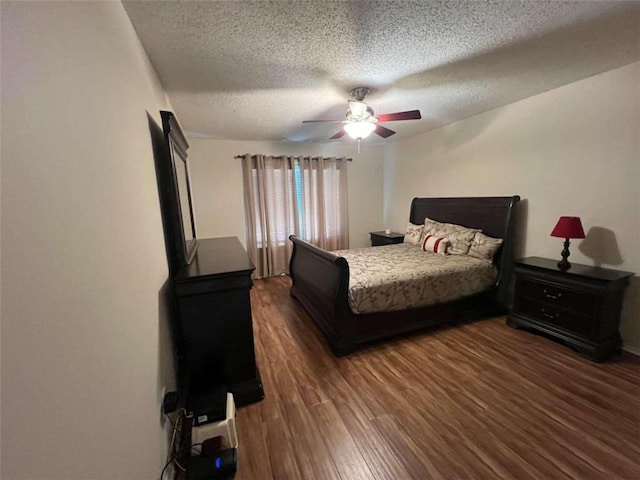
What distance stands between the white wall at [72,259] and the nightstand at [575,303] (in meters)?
3.20

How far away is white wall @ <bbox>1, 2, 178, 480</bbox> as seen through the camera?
1.53ft

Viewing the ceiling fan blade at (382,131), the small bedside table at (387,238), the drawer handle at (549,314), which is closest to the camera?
the drawer handle at (549,314)

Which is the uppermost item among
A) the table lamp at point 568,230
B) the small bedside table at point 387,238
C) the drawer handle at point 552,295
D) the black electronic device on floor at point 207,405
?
the table lamp at point 568,230

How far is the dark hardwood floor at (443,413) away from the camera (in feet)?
4.64

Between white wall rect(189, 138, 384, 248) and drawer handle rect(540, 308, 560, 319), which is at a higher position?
white wall rect(189, 138, 384, 248)

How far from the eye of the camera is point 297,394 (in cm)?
195

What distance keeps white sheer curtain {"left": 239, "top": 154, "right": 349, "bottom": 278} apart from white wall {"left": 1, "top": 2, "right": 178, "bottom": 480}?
10.7 feet

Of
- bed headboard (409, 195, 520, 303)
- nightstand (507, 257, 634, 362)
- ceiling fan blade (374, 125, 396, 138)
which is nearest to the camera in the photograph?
nightstand (507, 257, 634, 362)

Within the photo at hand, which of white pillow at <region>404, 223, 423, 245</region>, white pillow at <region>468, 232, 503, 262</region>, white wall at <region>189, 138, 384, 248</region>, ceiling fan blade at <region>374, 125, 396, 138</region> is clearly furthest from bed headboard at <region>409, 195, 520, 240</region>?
white wall at <region>189, 138, 384, 248</region>

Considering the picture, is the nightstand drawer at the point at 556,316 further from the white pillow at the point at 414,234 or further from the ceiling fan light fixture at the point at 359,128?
the ceiling fan light fixture at the point at 359,128

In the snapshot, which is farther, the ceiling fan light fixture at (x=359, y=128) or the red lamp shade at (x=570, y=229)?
the ceiling fan light fixture at (x=359, y=128)

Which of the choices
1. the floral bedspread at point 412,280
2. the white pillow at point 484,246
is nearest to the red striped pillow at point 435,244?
the floral bedspread at point 412,280

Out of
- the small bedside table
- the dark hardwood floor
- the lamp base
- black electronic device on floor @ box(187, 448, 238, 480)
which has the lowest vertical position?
the dark hardwood floor

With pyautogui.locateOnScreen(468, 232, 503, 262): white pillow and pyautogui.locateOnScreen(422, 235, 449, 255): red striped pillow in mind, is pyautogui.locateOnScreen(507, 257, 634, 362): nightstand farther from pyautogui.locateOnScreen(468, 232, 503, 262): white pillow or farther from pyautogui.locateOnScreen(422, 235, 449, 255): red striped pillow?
pyautogui.locateOnScreen(422, 235, 449, 255): red striped pillow
